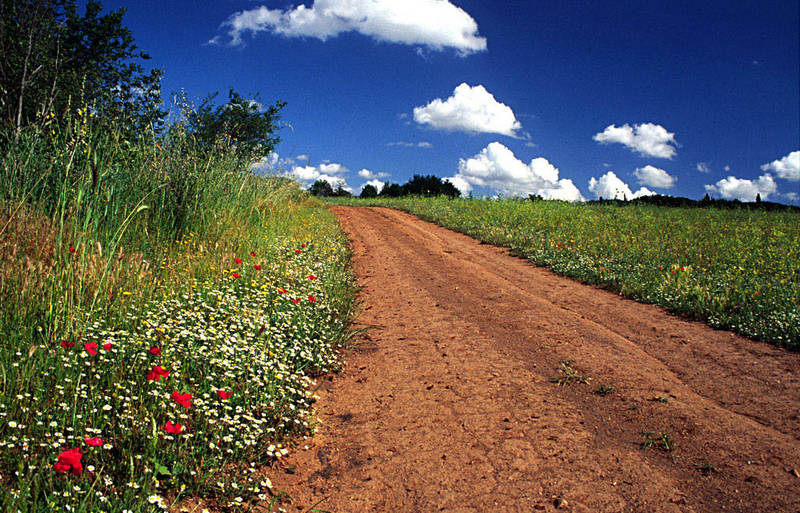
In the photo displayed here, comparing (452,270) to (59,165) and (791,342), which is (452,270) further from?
(59,165)

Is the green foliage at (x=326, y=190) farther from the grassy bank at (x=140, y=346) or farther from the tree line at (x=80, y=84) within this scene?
the grassy bank at (x=140, y=346)

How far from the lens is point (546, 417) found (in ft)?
11.9

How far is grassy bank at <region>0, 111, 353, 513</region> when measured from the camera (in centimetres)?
260

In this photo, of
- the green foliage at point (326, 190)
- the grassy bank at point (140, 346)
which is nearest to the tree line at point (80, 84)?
the grassy bank at point (140, 346)

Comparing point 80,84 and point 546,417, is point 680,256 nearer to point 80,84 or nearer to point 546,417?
point 546,417

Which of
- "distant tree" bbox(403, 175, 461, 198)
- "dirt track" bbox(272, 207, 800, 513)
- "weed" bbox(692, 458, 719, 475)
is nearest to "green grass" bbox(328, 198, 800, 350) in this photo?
"dirt track" bbox(272, 207, 800, 513)

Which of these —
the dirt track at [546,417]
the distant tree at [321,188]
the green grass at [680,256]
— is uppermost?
the distant tree at [321,188]

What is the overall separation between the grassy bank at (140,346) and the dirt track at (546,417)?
1.60ft

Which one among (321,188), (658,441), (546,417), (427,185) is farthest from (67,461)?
(427,185)

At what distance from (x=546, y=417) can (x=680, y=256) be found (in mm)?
7764

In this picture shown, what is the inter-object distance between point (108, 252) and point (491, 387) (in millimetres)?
3925

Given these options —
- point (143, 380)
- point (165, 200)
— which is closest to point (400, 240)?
point (165, 200)

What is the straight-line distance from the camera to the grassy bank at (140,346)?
8.54 feet

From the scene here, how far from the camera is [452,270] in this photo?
8805 mm
